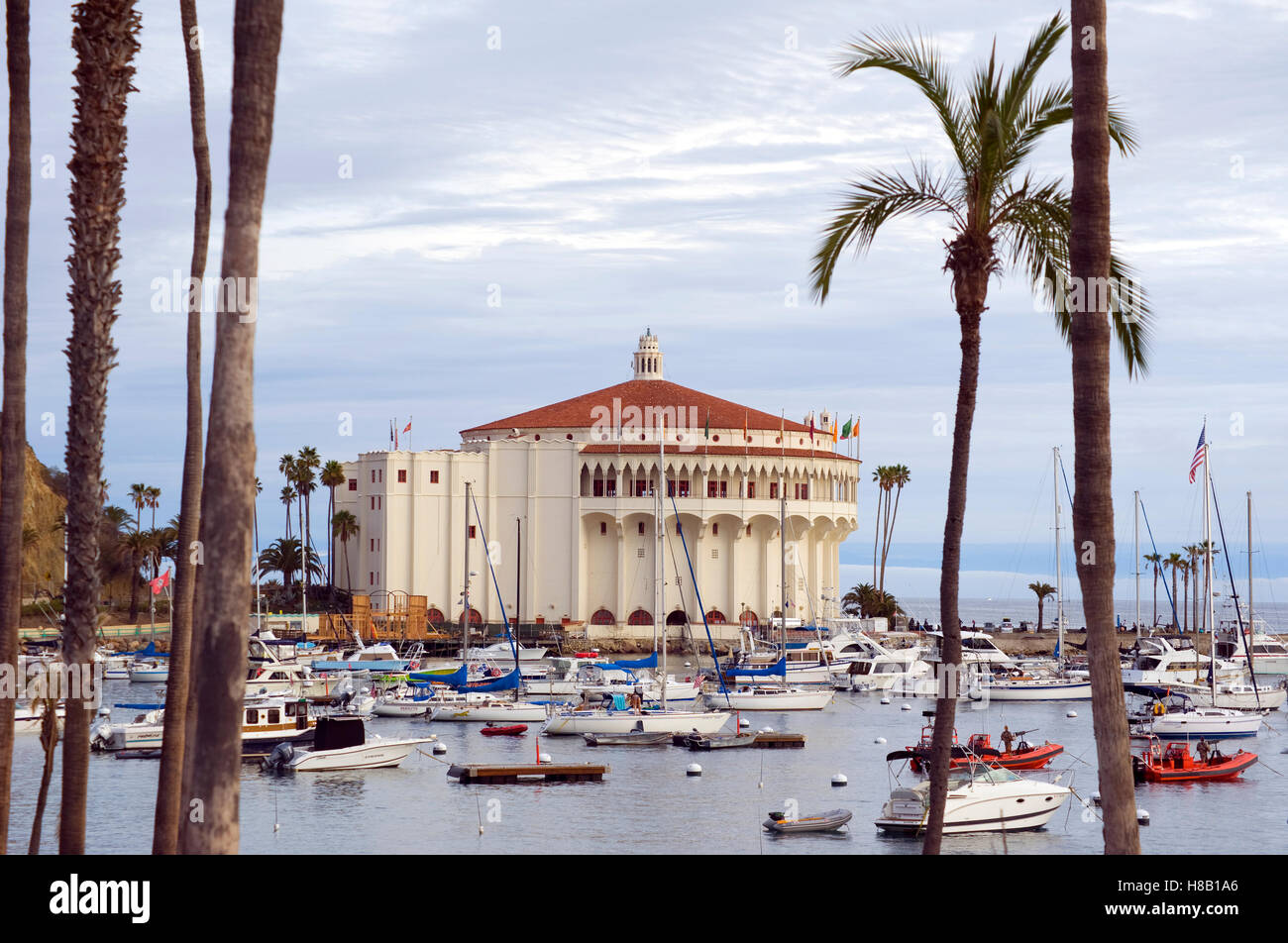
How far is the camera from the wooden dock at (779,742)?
183 ft

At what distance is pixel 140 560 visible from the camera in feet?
334

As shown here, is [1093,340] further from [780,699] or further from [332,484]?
[332,484]

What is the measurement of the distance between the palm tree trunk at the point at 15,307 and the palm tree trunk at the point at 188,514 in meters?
1.82

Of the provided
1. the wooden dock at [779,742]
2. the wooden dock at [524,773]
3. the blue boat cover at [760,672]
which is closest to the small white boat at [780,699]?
the blue boat cover at [760,672]

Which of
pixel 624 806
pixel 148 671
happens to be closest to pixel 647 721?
pixel 624 806

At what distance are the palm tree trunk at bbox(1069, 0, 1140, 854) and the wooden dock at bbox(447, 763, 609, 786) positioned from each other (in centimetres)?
3589

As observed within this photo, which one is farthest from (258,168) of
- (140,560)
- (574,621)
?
(140,560)

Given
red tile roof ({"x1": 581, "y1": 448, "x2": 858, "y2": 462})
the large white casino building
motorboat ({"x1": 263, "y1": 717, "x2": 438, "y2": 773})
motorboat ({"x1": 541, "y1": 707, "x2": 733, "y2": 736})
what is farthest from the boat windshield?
red tile roof ({"x1": 581, "y1": 448, "x2": 858, "y2": 462})

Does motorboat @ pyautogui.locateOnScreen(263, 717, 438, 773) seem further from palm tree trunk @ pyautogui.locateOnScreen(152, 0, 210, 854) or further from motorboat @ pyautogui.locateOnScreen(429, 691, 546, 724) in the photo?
palm tree trunk @ pyautogui.locateOnScreen(152, 0, 210, 854)

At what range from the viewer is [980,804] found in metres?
35.1

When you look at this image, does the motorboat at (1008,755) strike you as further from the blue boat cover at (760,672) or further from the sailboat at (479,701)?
the blue boat cover at (760,672)
